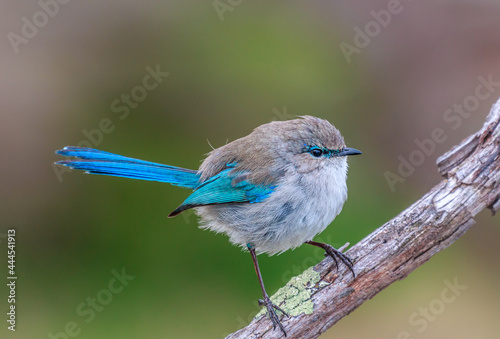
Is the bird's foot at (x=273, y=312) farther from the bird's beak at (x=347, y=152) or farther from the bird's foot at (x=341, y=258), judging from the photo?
the bird's beak at (x=347, y=152)

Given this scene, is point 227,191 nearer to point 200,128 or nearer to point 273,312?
point 273,312

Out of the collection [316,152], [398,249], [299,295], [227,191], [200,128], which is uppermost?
[200,128]

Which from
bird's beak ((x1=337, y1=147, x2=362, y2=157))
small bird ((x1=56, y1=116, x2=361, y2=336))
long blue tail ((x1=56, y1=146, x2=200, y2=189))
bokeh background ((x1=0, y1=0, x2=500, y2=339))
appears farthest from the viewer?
bokeh background ((x1=0, y1=0, x2=500, y2=339))

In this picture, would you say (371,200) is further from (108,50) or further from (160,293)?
(108,50)

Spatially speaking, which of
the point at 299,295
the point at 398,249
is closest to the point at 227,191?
the point at 299,295

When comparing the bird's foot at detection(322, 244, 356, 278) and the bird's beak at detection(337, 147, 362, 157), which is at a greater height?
the bird's beak at detection(337, 147, 362, 157)

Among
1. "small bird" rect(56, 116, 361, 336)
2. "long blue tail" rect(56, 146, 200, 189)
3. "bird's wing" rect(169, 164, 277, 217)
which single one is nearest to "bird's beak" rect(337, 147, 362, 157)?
"small bird" rect(56, 116, 361, 336)

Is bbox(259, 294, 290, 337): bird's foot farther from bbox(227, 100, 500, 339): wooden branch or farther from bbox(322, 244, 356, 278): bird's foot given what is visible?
bbox(322, 244, 356, 278): bird's foot
